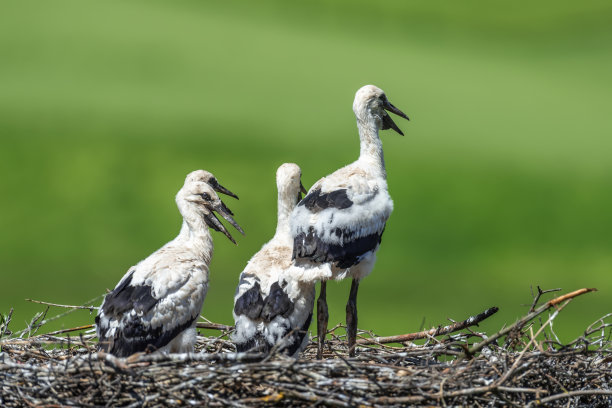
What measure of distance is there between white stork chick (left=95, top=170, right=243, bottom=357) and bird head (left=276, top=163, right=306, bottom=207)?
770mm

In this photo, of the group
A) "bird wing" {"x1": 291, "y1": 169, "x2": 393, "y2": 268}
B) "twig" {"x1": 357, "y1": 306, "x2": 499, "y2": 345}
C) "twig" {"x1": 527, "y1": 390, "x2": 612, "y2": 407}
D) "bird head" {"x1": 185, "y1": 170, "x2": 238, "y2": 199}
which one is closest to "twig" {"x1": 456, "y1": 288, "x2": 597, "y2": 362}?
"twig" {"x1": 527, "y1": 390, "x2": 612, "y2": 407}

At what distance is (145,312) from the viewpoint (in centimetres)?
624

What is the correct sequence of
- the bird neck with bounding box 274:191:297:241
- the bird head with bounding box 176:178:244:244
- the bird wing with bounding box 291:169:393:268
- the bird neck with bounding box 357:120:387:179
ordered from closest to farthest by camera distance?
the bird wing with bounding box 291:169:393:268, the bird head with bounding box 176:178:244:244, the bird neck with bounding box 357:120:387:179, the bird neck with bounding box 274:191:297:241

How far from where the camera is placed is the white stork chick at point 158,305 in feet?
20.4

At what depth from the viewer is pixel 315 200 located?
675cm

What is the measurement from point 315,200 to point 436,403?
1.66 metres

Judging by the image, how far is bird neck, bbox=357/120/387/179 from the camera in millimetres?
7148

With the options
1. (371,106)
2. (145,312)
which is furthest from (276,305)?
(371,106)

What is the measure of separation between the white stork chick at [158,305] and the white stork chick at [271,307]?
28 cm

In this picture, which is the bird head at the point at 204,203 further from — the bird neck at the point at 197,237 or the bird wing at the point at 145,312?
the bird wing at the point at 145,312

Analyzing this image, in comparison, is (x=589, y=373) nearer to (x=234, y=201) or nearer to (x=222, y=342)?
(x=222, y=342)

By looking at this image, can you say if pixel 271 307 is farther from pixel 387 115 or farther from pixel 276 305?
pixel 387 115

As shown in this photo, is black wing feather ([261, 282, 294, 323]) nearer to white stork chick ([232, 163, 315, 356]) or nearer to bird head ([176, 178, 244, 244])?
white stork chick ([232, 163, 315, 356])

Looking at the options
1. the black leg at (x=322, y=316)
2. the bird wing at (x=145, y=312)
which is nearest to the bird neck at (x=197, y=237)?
the bird wing at (x=145, y=312)
